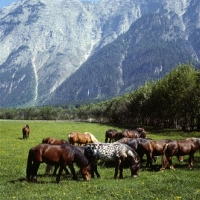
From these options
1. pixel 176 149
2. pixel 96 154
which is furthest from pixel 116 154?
pixel 176 149

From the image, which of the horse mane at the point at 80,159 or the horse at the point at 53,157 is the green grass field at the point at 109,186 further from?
the horse mane at the point at 80,159

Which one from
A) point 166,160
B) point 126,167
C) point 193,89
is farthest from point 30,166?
point 193,89

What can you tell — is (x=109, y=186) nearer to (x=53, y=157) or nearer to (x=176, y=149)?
(x=53, y=157)

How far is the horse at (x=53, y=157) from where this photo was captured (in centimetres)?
1805

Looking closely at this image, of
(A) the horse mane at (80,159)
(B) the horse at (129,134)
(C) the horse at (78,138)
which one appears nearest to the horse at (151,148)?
(A) the horse mane at (80,159)

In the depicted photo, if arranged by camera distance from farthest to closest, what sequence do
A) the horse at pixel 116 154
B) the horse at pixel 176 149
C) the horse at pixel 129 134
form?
1. the horse at pixel 129 134
2. the horse at pixel 176 149
3. the horse at pixel 116 154

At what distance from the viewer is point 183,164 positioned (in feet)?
81.6

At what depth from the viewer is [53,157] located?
1812cm

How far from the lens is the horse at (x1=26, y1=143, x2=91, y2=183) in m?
18.0

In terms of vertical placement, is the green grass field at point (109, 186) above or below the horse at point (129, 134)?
below

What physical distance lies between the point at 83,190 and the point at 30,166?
4362mm

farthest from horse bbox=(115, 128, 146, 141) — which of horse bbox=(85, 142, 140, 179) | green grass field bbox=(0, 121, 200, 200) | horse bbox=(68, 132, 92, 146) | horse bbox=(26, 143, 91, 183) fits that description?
horse bbox=(26, 143, 91, 183)

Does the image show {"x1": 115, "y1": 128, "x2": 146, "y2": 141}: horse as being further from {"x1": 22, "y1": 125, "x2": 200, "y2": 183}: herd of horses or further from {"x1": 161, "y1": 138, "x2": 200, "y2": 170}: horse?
{"x1": 161, "y1": 138, "x2": 200, "y2": 170}: horse

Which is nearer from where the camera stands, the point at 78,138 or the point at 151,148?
the point at 151,148
